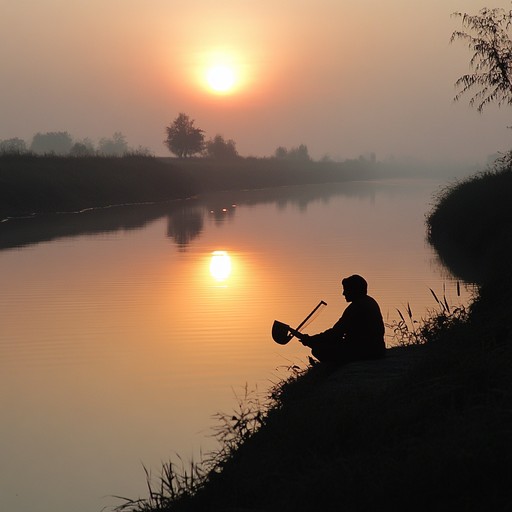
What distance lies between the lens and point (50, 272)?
27.5m

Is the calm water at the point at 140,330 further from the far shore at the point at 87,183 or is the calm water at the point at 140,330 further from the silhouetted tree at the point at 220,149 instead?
the silhouetted tree at the point at 220,149

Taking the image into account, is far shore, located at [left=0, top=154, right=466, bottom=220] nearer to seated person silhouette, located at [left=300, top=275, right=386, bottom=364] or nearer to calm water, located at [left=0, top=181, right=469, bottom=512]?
calm water, located at [left=0, top=181, right=469, bottom=512]

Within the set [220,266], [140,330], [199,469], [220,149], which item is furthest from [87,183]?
[220,149]

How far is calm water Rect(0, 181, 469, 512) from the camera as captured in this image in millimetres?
10445

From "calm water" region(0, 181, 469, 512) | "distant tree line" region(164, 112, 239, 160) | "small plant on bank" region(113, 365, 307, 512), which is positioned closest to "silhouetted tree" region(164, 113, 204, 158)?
"distant tree line" region(164, 112, 239, 160)

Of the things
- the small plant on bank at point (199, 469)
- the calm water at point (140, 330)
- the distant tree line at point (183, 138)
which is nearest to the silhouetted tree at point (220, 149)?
the distant tree line at point (183, 138)

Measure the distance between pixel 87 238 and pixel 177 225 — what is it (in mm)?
10033

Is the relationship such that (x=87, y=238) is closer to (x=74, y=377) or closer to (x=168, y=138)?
(x=74, y=377)

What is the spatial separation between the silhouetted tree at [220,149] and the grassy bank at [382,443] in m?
138

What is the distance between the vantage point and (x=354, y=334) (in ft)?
36.7

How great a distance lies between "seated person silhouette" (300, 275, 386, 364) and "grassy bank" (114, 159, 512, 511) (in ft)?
0.76

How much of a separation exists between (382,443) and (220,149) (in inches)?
5672

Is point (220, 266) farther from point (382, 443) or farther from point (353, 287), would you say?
point (382, 443)

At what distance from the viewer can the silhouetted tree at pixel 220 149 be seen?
491 feet
